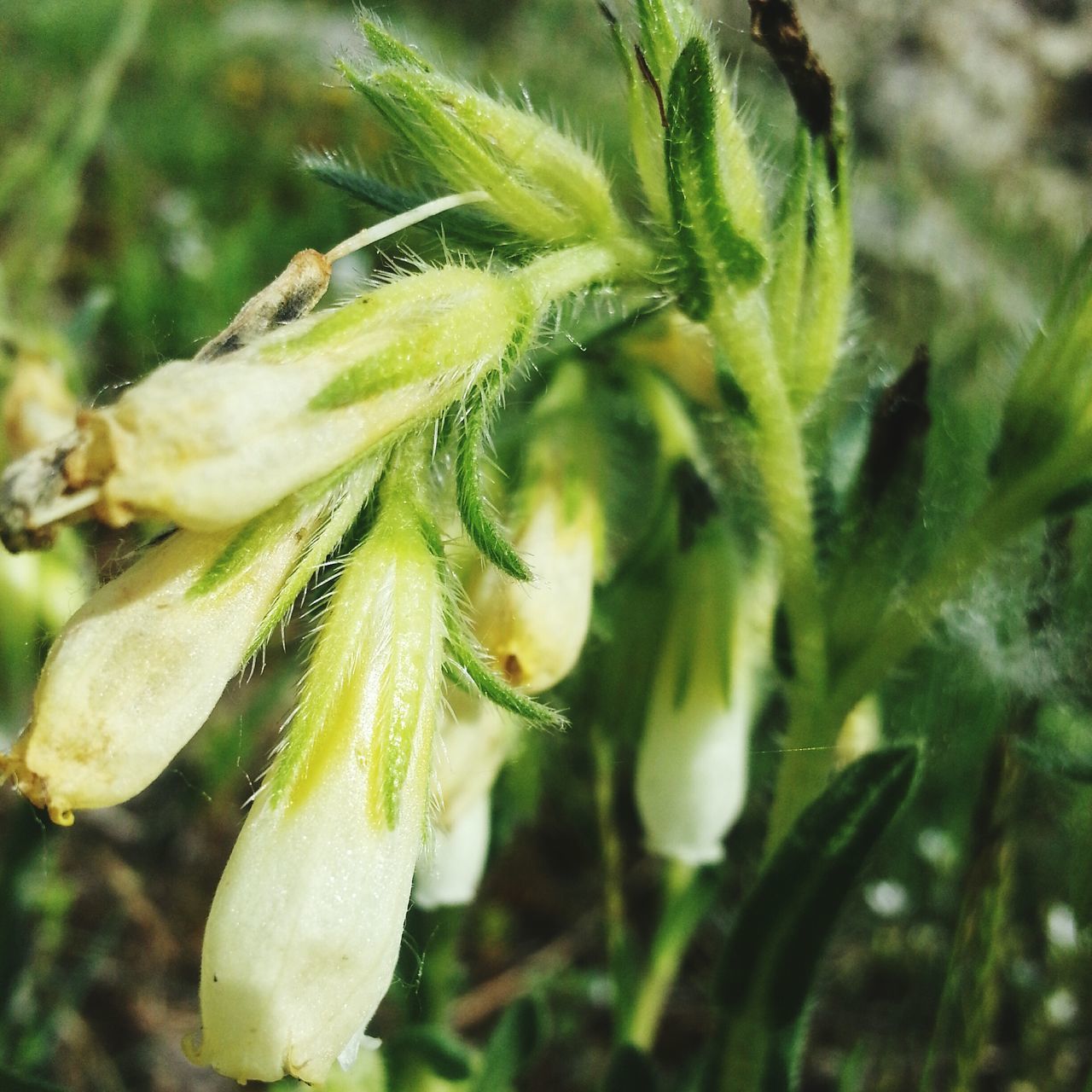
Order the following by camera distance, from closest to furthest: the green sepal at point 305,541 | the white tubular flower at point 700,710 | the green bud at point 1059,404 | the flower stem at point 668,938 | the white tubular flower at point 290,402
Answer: the white tubular flower at point 290,402, the green sepal at point 305,541, the green bud at point 1059,404, the white tubular flower at point 700,710, the flower stem at point 668,938

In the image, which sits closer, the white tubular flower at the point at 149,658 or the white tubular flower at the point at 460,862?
the white tubular flower at the point at 149,658

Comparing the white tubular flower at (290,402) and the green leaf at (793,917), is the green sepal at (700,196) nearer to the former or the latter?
the white tubular flower at (290,402)

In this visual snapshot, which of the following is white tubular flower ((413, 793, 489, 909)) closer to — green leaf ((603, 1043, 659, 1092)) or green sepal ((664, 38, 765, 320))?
green leaf ((603, 1043, 659, 1092))

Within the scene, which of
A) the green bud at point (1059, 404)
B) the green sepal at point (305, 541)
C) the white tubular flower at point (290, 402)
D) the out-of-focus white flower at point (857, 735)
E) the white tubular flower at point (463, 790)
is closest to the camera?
the white tubular flower at point (290, 402)

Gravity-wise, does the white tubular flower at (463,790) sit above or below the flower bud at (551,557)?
below

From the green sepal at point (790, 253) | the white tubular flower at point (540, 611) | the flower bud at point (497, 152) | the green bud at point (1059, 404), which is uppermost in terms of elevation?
the flower bud at point (497, 152)

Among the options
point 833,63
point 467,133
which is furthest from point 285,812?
point 833,63

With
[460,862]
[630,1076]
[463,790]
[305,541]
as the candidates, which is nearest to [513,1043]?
[630,1076]

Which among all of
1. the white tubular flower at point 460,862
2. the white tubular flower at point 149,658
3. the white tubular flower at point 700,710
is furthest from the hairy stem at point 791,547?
the white tubular flower at point 149,658
